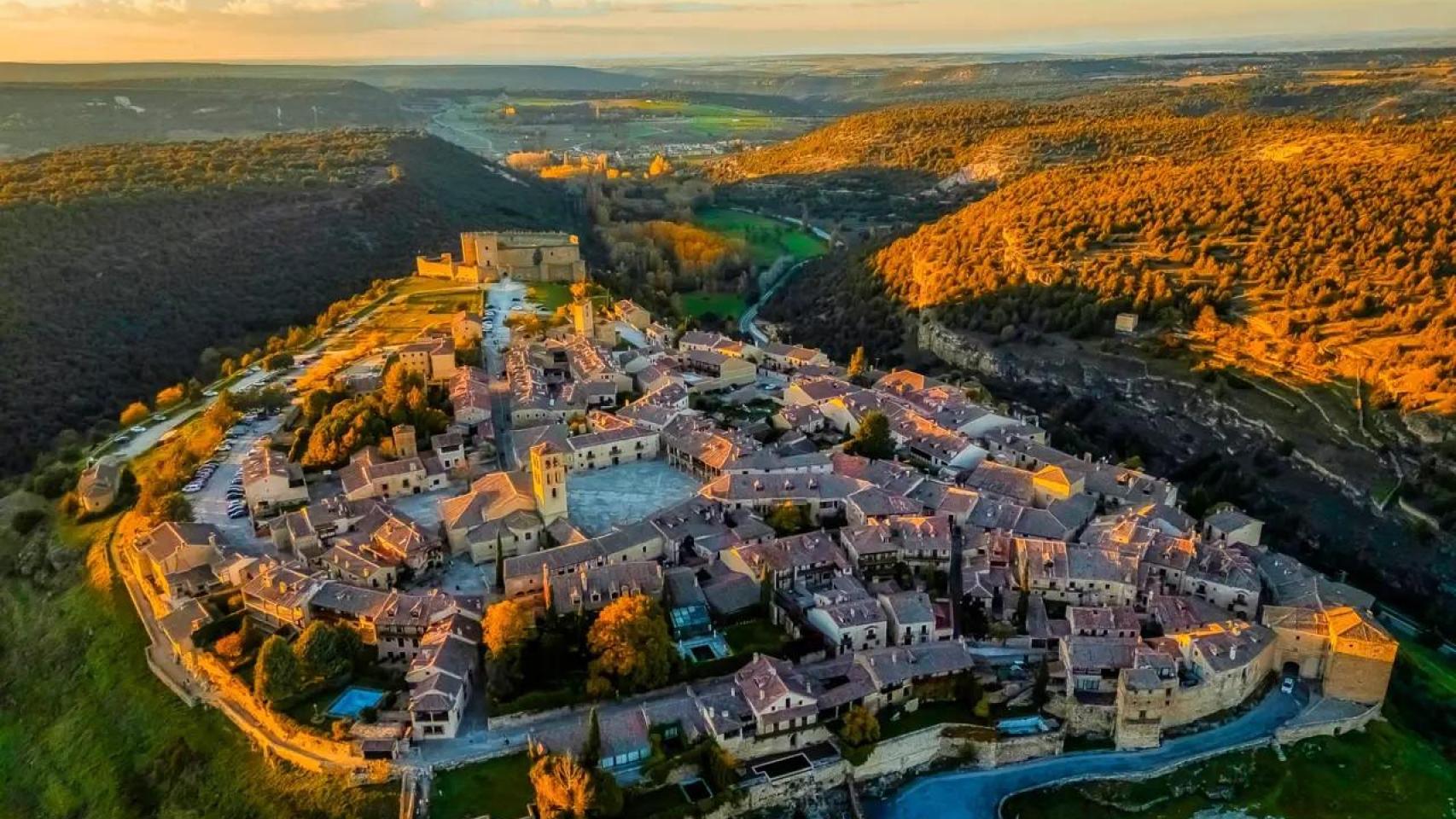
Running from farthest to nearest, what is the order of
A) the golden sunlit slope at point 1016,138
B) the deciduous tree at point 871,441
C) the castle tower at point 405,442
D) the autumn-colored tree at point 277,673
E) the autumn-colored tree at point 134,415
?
the golden sunlit slope at point 1016,138, the autumn-colored tree at point 134,415, the deciduous tree at point 871,441, the castle tower at point 405,442, the autumn-colored tree at point 277,673

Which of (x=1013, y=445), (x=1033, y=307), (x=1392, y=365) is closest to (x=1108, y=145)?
(x=1033, y=307)

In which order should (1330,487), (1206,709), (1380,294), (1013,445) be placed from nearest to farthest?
(1206,709), (1013,445), (1330,487), (1380,294)

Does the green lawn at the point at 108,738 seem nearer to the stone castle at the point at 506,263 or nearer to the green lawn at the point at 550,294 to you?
the green lawn at the point at 550,294

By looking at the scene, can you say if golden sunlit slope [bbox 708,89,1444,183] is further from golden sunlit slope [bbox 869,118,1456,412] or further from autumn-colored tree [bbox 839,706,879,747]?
autumn-colored tree [bbox 839,706,879,747]

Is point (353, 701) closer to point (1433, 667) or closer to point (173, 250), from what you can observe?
point (1433, 667)

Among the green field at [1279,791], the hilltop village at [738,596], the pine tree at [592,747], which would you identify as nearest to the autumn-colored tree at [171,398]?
the hilltop village at [738,596]

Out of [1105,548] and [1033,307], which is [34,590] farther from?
[1033,307]

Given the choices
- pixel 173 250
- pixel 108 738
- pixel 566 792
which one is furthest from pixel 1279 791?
pixel 173 250
